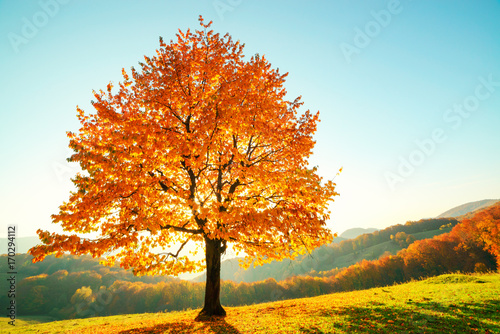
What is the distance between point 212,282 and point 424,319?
1098cm

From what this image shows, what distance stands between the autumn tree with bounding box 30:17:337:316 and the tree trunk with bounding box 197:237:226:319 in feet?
0.21

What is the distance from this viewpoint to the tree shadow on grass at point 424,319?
811 cm

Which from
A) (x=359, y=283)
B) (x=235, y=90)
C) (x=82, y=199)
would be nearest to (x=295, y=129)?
(x=235, y=90)

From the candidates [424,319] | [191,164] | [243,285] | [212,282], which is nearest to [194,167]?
[191,164]

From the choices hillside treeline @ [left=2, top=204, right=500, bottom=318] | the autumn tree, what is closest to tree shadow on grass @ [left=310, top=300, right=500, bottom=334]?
the autumn tree

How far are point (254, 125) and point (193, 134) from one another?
3.35m

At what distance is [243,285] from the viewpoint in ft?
388

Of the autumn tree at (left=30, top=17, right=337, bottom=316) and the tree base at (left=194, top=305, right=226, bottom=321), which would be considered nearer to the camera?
the autumn tree at (left=30, top=17, right=337, bottom=316)

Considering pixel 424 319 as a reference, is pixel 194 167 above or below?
above

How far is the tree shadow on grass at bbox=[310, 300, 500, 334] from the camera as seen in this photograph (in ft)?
26.6

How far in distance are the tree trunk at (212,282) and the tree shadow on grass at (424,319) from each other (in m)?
6.58

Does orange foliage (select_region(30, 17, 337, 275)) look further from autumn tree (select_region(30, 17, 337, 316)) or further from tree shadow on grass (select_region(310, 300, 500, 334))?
tree shadow on grass (select_region(310, 300, 500, 334))

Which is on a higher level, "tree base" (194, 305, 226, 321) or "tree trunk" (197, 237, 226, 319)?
"tree trunk" (197, 237, 226, 319)

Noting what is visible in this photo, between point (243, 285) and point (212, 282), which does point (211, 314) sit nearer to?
point (212, 282)
